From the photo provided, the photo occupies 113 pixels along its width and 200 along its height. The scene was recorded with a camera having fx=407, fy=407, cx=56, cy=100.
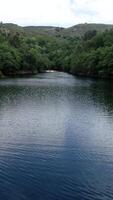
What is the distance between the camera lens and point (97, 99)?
86.6m

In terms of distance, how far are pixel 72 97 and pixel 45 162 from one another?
53339mm

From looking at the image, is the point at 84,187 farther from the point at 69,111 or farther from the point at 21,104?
the point at 21,104

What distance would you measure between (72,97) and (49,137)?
142ft

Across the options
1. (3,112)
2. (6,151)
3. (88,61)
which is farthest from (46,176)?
(88,61)

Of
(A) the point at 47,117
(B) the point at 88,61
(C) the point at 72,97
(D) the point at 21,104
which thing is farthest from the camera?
(B) the point at 88,61

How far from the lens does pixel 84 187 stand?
31875 millimetres

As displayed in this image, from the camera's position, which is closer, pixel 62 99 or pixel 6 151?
pixel 6 151

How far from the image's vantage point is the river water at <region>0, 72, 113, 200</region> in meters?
31.3

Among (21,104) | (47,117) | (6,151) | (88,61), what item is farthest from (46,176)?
(88,61)

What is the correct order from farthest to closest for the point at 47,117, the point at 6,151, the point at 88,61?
the point at 88,61, the point at 47,117, the point at 6,151

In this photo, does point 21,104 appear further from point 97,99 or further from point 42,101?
point 97,99

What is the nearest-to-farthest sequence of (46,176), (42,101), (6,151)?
(46,176)
(6,151)
(42,101)

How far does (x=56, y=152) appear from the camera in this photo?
4184 centimetres

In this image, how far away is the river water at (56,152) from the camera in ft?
103
